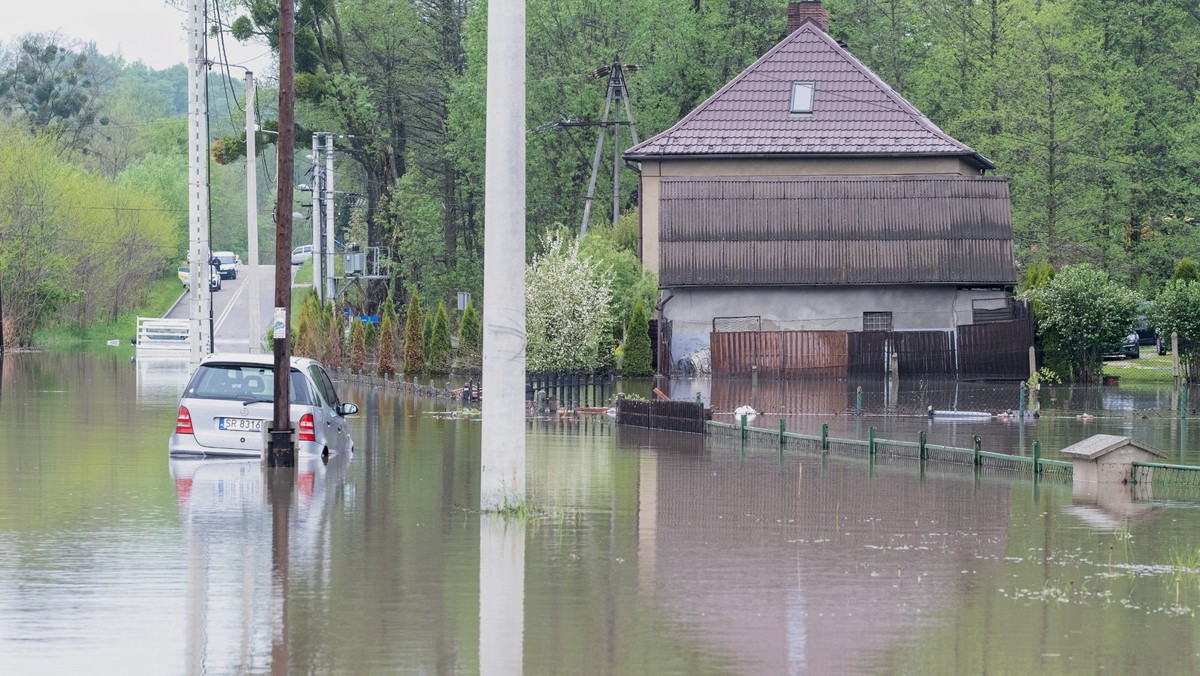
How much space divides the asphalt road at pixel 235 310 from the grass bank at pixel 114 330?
1808 millimetres

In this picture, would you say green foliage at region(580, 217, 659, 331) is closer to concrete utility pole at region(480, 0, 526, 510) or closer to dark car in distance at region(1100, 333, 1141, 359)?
dark car in distance at region(1100, 333, 1141, 359)

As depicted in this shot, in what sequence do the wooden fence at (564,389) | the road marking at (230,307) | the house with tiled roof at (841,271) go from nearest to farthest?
the wooden fence at (564,389) → the house with tiled roof at (841,271) → the road marking at (230,307)

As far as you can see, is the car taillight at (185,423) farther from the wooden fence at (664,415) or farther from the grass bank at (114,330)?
the grass bank at (114,330)

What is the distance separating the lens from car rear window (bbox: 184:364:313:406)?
72.0ft

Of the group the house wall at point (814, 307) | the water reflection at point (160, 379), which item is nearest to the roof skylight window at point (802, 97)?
the house wall at point (814, 307)

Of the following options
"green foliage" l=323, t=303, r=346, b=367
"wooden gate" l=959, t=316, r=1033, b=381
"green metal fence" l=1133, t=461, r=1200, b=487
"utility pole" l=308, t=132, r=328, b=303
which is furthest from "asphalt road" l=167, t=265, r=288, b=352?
"green metal fence" l=1133, t=461, r=1200, b=487

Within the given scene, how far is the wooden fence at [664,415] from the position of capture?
29.8 meters

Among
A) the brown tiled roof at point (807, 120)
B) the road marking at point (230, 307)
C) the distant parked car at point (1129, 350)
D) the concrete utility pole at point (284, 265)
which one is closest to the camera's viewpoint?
the concrete utility pole at point (284, 265)

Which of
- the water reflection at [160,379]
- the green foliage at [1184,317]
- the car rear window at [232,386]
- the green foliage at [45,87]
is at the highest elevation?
the green foliage at [45,87]

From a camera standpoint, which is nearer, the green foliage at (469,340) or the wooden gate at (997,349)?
the wooden gate at (997,349)

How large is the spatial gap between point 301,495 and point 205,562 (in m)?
5.20

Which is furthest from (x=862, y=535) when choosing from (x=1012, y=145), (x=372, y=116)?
(x=372, y=116)

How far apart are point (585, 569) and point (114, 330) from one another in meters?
93.6

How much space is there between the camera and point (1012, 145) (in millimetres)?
63438
